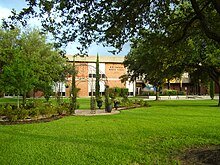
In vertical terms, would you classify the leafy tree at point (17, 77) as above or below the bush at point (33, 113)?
above

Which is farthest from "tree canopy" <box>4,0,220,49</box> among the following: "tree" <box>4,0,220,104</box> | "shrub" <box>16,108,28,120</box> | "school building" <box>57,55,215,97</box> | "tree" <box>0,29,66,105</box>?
"school building" <box>57,55,215,97</box>

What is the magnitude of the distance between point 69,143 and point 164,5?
4.86 meters

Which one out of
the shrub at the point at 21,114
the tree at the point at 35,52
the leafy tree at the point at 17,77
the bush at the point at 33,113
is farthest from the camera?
the tree at the point at 35,52

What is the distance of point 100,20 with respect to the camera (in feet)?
21.4

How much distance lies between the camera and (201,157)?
6496 millimetres

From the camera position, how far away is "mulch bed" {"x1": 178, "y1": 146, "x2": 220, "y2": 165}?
20.0ft

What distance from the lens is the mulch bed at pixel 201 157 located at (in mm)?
6082

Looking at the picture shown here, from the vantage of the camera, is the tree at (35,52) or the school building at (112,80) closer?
the tree at (35,52)

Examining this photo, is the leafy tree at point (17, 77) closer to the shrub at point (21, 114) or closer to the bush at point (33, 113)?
the bush at point (33, 113)

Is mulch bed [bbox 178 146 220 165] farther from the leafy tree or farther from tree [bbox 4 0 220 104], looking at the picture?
the leafy tree

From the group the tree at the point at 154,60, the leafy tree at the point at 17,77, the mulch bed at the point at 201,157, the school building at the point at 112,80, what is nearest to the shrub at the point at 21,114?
the leafy tree at the point at 17,77

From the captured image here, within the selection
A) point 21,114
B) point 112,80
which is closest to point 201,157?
point 21,114

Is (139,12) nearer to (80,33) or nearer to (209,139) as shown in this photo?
(80,33)

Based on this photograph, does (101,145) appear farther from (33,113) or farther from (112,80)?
(112,80)
